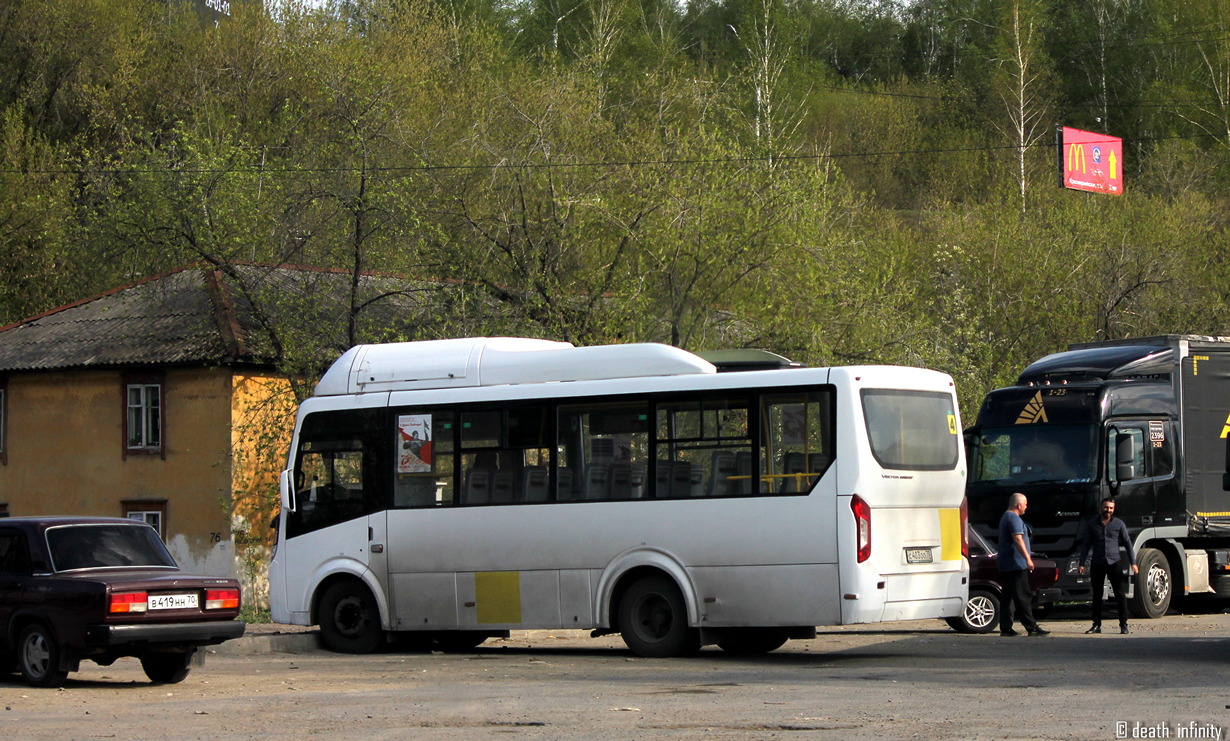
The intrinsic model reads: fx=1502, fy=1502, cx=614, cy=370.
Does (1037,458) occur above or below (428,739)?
above

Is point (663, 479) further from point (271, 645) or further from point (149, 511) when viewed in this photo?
point (149, 511)

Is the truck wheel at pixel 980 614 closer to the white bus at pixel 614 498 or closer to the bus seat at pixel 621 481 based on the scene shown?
the white bus at pixel 614 498

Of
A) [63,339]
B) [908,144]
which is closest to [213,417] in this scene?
[63,339]

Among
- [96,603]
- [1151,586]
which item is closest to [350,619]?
[96,603]

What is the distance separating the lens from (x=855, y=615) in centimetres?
1373

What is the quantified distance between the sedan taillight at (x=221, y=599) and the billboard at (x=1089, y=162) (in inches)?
1442

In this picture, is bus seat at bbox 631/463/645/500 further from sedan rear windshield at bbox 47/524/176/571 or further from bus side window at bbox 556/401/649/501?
sedan rear windshield at bbox 47/524/176/571

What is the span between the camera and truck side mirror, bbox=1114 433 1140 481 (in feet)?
67.9

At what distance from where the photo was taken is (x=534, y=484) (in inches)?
615

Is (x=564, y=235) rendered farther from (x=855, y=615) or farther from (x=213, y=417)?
(x=855, y=615)

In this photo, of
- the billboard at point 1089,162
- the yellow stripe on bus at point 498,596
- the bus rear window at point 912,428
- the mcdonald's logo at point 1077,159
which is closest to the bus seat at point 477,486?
the yellow stripe on bus at point 498,596

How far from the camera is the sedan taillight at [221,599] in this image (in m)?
13.2

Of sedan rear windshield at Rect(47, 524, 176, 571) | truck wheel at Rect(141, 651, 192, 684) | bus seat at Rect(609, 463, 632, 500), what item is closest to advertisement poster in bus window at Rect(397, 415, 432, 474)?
bus seat at Rect(609, 463, 632, 500)

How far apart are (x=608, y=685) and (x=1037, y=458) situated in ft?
35.2
